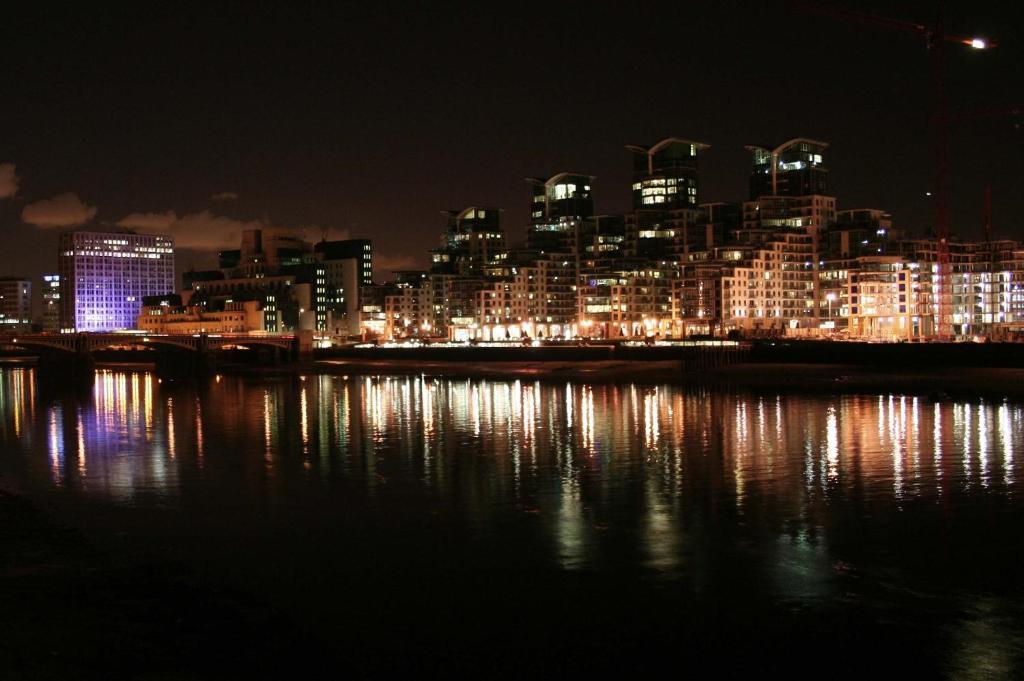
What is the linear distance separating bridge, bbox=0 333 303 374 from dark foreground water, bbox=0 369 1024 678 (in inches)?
2550

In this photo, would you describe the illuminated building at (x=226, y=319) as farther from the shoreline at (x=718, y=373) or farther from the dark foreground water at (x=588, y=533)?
the dark foreground water at (x=588, y=533)

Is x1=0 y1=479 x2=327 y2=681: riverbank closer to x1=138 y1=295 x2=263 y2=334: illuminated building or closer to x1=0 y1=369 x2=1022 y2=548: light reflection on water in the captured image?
x1=0 y1=369 x2=1022 y2=548: light reflection on water

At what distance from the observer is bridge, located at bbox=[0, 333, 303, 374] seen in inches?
4203

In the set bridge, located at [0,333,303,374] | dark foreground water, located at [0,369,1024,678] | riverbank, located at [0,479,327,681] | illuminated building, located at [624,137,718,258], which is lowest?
dark foreground water, located at [0,369,1024,678]

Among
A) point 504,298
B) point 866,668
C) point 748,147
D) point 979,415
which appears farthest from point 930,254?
point 866,668

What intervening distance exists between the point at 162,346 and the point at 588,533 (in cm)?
11270

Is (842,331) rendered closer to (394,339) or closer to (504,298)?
(504,298)

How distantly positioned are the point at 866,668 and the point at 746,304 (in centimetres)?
14449

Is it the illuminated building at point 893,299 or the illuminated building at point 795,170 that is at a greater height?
the illuminated building at point 795,170

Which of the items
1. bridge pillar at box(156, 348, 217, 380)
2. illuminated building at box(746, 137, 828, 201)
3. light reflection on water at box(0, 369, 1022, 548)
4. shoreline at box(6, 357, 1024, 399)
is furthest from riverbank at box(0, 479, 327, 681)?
illuminated building at box(746, 137, 828, 201)

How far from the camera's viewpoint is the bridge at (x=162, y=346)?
350ft

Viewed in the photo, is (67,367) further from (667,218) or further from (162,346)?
(667,218)

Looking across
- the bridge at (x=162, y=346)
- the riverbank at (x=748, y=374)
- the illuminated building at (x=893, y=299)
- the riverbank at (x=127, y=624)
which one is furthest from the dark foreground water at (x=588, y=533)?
the illuminated building at (x=893, y=299)

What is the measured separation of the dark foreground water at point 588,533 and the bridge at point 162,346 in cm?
6478
